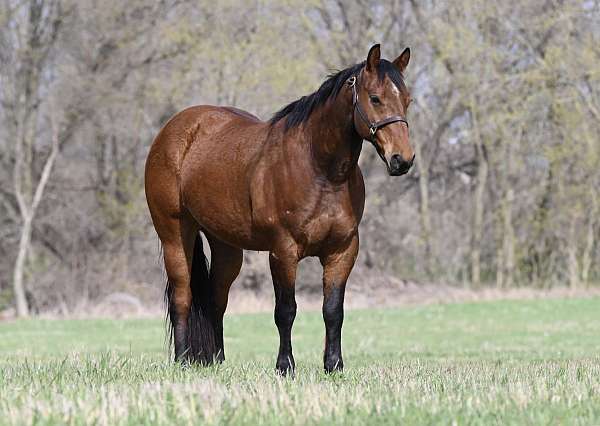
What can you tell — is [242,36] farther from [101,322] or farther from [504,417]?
[504,417]

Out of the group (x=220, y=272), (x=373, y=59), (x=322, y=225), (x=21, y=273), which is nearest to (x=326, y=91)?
(x=373, y=59)

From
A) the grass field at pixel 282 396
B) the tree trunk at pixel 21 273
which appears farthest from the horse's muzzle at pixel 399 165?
the tree trunk at pixel 21 273

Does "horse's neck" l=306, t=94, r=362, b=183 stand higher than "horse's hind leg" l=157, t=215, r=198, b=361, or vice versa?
"horse's neck" l=306, t=94, r=362, b=183

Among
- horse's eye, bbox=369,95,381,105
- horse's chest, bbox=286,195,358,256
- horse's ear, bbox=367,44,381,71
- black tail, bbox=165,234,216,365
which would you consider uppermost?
horse's ear, bbox=367,44,381,71

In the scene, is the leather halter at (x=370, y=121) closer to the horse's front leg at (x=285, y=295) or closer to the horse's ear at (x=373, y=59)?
the horse's ear at (x=373, y=59)

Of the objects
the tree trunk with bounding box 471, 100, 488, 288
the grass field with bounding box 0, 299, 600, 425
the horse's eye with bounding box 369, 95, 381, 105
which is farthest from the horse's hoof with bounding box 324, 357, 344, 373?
the tree trunk with bounding box 471, 100, 488, 288

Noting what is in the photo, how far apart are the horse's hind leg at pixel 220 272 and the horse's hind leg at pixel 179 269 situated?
213 millimetres

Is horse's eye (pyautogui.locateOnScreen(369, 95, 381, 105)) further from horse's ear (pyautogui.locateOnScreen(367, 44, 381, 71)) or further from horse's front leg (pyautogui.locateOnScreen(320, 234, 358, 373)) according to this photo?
horse's front leg (pyautogui.locateOnScreen(320, 234, 358, 373))

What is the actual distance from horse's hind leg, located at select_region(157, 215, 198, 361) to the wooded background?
69.3 ft

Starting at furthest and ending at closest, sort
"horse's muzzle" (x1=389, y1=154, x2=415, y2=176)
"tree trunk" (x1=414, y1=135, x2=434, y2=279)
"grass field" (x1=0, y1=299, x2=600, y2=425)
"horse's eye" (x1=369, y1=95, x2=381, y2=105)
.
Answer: "tree trunk" (x1=414, y1=135, x2=434, y2=279) < "horse's eye" (x1=369, y1=95, x2=381, y2=105) < "horse's muzzle" (x1=389, y1=154, x2=415, y2=176) < "grass field" (x1=0, y1=299, x2=600, y2=425)

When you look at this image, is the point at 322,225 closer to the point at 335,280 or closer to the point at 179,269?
the point at 335,280

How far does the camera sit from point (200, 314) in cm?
884

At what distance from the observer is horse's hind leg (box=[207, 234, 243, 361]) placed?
8906mm

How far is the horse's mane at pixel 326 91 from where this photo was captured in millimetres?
6895
